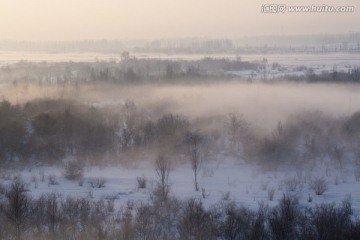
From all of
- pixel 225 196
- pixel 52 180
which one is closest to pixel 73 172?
pixel 52 180

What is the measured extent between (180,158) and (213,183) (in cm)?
400

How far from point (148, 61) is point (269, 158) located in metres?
40.8

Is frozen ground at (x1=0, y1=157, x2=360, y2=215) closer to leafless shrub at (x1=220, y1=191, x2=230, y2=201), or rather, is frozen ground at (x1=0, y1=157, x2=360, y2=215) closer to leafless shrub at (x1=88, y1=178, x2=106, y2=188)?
leafless shrub at (x1=220, y1=191, x2=230, y2=201)

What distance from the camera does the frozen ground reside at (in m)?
14.7

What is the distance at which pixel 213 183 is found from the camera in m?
17.4

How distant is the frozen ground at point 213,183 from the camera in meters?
14.7

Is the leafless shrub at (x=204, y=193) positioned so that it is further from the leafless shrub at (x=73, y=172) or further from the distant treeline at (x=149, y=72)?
the distant treeline at (x=149, y=72)

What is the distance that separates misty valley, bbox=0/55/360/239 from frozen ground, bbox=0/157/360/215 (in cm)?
7

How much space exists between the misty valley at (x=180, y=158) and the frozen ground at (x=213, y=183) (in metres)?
0.07

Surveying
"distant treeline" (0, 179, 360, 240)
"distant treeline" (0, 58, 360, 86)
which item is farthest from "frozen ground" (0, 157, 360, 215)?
"distant treeline" (0, 58, 360, 86)

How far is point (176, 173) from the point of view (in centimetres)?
1912

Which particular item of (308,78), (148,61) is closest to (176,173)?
(308,78)

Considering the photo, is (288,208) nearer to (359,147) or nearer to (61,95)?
(359,147)

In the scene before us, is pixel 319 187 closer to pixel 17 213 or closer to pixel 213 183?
pixel 213 183
